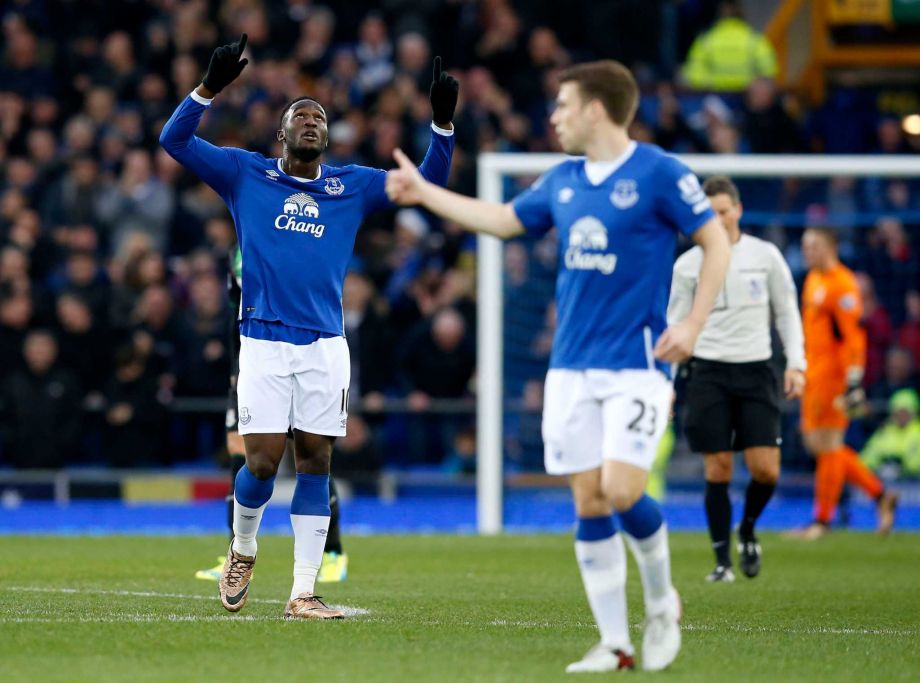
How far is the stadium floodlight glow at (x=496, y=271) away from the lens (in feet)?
52.8

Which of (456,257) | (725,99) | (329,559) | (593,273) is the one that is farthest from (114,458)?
(593,273)

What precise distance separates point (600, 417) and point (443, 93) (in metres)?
2.17

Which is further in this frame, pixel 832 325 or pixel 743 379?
pixel 832 325

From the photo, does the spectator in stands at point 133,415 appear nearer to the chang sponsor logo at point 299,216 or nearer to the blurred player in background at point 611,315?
the chang sponsor logo at point 299,216

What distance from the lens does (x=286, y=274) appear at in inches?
323

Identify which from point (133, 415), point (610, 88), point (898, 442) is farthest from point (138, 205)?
point (610, 88)

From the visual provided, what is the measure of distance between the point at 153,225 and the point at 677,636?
1365 centimetres

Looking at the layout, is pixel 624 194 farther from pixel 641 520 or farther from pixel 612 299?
pixel 641 520

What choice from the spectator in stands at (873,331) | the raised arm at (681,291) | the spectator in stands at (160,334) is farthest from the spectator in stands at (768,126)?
the raised arm at (681,291)

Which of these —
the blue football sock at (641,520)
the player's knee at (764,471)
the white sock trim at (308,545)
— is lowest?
the player's knee at (764,471)

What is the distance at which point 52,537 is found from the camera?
1515cm

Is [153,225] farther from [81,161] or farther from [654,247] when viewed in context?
[654,247]

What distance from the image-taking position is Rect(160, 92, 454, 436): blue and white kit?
8156mm

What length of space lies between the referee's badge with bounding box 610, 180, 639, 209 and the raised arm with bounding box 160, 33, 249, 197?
89.9 inches
